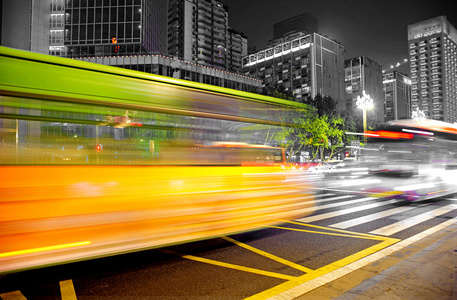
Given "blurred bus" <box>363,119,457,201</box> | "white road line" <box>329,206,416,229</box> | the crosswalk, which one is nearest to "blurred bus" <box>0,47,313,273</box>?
"white road line" <box>329,206,416,229</box>

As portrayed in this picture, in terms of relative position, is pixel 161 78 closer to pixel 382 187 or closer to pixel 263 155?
pixel 263 155

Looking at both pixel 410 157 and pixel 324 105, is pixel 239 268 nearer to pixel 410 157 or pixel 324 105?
pixel 410 157

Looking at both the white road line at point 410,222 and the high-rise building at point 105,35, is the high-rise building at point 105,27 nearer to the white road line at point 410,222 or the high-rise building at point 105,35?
the high-rise building at point 105,35

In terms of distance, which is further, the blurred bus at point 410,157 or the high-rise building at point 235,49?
the high-rise building at point 235,49

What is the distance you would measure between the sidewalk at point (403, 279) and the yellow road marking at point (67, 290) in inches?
109

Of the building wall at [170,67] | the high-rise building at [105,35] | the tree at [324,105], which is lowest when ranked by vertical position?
the tree at [324,105]

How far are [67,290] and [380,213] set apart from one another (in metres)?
8.72

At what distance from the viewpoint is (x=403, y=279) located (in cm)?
392

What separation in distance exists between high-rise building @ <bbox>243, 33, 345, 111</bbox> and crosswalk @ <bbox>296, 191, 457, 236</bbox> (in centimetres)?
9820

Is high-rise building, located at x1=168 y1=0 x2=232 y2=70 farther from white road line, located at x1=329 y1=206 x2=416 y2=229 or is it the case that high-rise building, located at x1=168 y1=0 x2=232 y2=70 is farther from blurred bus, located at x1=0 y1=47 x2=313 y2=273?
blurred bus, located at x1=0 y1=47 x2=313 y2=273

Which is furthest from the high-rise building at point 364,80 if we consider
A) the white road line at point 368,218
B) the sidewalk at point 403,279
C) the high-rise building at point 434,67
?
the sidewalk at point 403,279

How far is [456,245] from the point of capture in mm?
5391

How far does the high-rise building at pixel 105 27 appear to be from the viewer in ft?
221

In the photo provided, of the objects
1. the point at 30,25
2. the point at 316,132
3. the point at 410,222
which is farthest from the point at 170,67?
the point at 410,222
